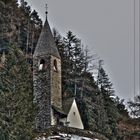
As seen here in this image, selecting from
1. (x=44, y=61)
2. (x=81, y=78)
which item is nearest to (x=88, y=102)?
(x=81, y=78)

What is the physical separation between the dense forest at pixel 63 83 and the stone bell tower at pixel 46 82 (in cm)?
109

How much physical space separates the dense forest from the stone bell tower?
1.09m

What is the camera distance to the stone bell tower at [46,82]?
1270 inches

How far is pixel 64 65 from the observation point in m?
46.8

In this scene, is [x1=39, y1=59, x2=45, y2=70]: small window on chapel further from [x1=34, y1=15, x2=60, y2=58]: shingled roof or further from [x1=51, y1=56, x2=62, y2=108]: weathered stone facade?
[x1=51, y1=56, x2=62, y2=108]: weathered stone facade

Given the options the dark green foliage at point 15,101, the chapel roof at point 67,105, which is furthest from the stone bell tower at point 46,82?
the dark green foliage at point 15,101

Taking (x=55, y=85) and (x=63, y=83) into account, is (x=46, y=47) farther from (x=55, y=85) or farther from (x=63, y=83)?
(x=63, y=83)

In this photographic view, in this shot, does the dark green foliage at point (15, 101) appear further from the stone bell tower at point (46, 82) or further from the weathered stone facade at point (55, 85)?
the weathered stone facade at point (55, 85)

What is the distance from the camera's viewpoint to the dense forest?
79.9 feet

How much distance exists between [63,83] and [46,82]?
483 inches

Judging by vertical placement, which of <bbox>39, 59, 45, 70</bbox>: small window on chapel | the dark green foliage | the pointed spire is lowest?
the dark green foliage

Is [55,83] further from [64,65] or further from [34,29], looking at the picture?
[34,29]

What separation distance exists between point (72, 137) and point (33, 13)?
108 ft

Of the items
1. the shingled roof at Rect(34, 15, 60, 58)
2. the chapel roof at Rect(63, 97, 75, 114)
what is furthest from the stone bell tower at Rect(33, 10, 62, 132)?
the chapel roof at Rect(63, 97, 75, 114)
